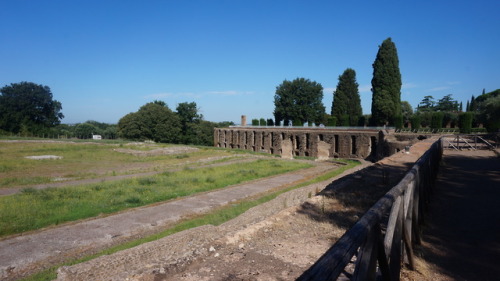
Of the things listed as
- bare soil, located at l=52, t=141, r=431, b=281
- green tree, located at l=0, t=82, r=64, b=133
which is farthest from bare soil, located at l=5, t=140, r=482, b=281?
green tree, located at l=0, t=82, r=64, b=133

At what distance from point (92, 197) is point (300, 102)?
47.1 metres

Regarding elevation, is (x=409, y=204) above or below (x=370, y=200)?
above

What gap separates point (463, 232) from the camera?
471 centimetres

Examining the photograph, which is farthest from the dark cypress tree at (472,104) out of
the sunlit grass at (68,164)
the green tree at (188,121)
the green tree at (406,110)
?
the sunlit grass at (68,164)

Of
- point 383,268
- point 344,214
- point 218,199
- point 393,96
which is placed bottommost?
point 218,199

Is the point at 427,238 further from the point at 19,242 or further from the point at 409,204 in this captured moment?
the point at 19,242

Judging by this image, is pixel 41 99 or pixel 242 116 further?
pixel 41 99

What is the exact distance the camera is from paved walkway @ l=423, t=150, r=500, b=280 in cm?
358

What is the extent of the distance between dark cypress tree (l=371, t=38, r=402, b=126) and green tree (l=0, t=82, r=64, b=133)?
200ft

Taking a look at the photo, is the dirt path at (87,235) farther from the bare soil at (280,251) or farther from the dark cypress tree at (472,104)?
the dark cypress tree at (472,104)

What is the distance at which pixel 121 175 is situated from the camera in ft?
62.8

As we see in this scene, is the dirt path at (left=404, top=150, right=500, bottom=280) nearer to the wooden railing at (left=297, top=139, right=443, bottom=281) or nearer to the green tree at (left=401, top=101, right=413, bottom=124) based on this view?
the wooden railing at (left=297, top=139, right=443, bottom=281)

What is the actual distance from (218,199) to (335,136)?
22909 mm

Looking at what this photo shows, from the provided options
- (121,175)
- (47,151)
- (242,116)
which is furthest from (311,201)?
(242,116)
